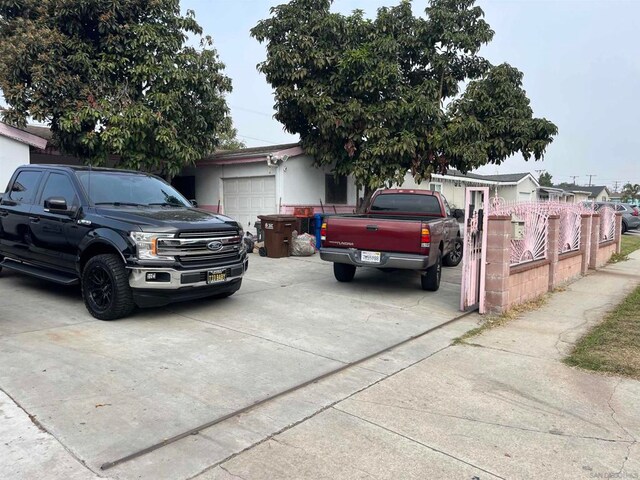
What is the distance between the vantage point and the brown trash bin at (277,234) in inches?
492

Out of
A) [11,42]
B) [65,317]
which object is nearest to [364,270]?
[65,317]

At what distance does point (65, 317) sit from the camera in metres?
6.23

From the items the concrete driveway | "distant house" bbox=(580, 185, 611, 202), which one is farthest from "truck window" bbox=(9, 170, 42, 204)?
"distant house" bbox=(580, 185, 611, 202)

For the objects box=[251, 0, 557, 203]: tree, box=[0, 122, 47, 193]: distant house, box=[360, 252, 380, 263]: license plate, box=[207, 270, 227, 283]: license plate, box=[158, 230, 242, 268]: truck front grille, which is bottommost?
box=[207, 270, 227, 283]: license plate

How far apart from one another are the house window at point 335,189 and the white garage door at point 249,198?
234 centimetres

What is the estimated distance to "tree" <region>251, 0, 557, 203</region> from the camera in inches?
538

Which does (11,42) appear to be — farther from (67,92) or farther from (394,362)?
(394,362)

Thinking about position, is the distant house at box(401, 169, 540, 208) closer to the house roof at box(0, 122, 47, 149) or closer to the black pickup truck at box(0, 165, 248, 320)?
the house roof at box(0, 122, 47, 149)

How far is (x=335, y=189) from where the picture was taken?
1734 centimetres

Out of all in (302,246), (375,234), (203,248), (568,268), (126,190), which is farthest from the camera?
(302,246)

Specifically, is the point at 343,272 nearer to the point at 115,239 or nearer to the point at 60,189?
the point at 115,239

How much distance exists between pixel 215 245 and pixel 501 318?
168 inches

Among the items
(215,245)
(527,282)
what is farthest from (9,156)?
(527,282)

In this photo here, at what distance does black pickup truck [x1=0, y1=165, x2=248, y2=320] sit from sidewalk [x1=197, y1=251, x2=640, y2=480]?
3.03 meters
